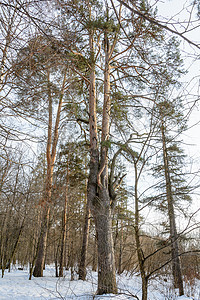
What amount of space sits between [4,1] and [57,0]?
51 centimetres

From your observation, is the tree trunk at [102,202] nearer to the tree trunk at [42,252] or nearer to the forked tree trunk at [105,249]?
the forked tree trunk at [105,249]

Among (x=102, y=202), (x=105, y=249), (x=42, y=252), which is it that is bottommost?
(x=42, y=252)

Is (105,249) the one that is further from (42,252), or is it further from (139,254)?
(42,252)

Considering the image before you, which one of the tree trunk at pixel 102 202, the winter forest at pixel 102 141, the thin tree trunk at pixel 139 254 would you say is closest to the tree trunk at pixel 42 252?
the winter forest at pixel 102 141

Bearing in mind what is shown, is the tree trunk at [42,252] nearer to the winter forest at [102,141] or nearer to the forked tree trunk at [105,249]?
the winter forest at [102,141]

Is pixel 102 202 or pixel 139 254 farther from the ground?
pixel 102 202

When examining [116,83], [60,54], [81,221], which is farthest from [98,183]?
[81,221]

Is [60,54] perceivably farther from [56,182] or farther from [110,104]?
[56,182]

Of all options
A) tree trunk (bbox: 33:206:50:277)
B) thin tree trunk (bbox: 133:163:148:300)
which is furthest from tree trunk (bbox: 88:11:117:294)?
tree trunk (bbox: 33:206:50:277)

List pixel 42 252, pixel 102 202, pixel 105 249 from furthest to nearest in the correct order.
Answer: pixel 42 252 < pixel 102 202 < pixel 105 249

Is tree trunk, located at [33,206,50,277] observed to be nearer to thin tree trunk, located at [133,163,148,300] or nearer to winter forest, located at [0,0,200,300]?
winter forest, located at [0,0,200,300]

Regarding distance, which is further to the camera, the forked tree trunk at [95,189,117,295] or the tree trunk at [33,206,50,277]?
the tree trunk at [33,206,50,277]

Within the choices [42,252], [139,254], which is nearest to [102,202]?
[139,254]

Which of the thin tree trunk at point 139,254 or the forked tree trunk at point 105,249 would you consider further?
the forked tree trunk at point 105,249
